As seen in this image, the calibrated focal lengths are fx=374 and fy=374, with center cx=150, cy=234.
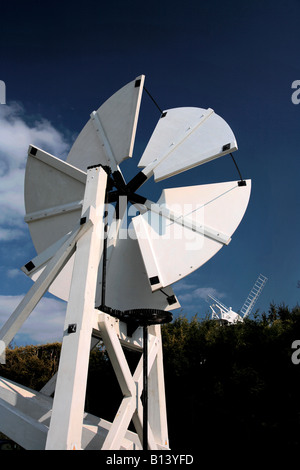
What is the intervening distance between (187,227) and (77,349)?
2870 millimetres

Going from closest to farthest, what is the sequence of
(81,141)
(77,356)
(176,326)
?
(77,356)
(81,141)
(176,326)

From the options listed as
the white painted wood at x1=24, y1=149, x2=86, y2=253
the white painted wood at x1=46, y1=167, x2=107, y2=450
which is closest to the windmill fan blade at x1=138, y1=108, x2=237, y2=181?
the white painted wood at x1=24, y1=149, x2=86, y2=253

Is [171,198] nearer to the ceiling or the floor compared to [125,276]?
nearer to the ceiling

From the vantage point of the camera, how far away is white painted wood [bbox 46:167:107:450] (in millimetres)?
4297

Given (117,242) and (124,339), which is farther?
(117,242)

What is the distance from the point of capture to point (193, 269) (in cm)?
601

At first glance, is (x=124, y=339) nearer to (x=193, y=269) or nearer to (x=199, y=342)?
(x=193, y=269)

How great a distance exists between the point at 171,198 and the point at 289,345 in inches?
263

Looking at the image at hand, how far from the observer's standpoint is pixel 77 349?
465 cm

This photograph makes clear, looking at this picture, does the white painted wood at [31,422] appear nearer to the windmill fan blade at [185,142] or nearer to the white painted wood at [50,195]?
the white painted wood at [50,195]

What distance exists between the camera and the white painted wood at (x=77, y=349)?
430 cm

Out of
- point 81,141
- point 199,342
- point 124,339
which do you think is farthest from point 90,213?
point 199,342

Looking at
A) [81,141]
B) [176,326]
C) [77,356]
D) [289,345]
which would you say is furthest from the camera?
[176,326]

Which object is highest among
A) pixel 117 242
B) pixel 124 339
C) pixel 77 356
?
pixel 117 242
